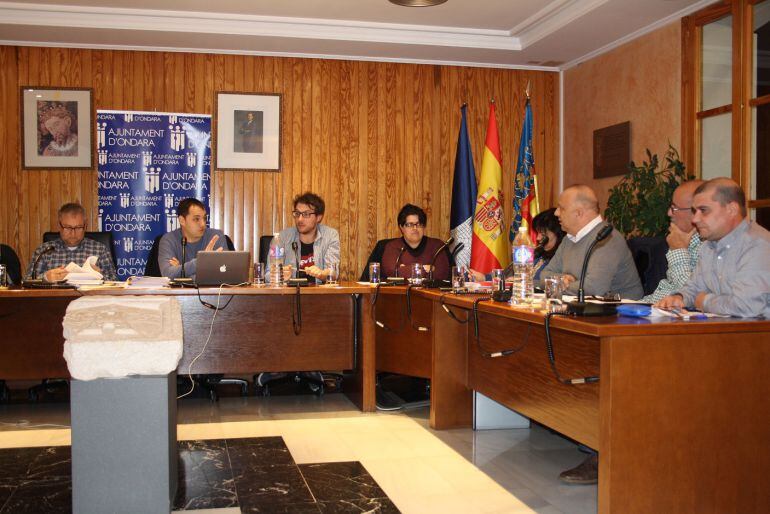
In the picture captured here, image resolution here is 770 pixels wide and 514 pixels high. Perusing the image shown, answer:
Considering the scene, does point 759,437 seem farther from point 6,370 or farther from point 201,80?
point 201,80

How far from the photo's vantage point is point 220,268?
4336 millimetres

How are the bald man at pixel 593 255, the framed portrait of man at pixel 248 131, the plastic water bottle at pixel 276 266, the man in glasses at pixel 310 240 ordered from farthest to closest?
the framed portrait of man at pixel 248 131, the man in glasses at pixel 310 240, the plastic water bottle at pixel 276 266, the bald man at pixel 593 255

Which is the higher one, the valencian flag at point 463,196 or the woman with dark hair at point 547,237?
the valencian flag at point 463,196

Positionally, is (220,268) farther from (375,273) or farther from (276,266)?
(375,273)

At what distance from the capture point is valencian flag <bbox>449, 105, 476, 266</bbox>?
19.2 ft

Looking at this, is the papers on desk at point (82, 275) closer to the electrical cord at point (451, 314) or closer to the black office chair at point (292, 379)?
the black office chair at point (292, 379)

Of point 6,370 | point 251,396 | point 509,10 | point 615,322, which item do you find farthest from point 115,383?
point 509,10

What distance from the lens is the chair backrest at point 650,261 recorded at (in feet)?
12.6

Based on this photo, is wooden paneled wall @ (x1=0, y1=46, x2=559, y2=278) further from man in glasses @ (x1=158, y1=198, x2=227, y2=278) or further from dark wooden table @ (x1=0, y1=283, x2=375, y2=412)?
dark wooden table @ (x1=0, y1=283, x2=375, y2=412)

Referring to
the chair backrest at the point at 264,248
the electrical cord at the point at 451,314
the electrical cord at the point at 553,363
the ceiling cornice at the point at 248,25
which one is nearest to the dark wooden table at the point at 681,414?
the electrical cord at the point at 553,363

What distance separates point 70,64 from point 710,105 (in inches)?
187

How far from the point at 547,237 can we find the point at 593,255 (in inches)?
32.5

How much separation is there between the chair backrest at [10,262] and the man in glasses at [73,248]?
179mm

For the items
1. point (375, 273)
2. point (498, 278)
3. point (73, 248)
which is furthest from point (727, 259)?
point (73, 248)
